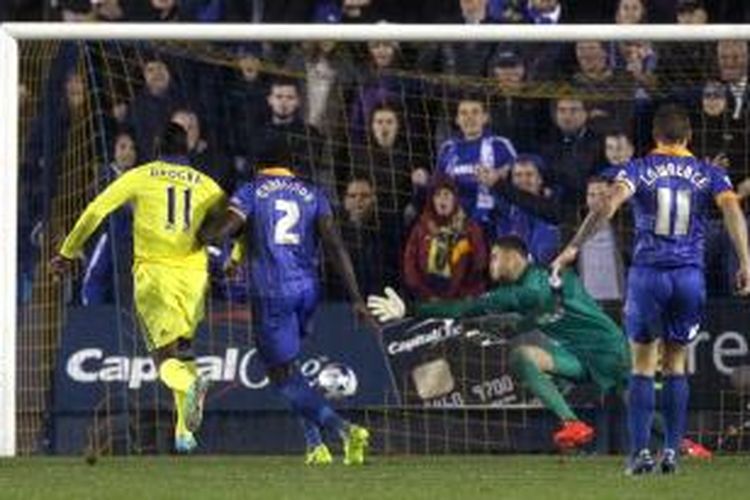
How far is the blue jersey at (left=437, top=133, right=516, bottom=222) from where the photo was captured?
19.1 m

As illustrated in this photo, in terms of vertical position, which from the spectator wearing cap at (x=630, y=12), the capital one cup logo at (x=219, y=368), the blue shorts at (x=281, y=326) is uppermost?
the spectator wearing cap at (x=630, y=12)

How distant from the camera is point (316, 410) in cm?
1816

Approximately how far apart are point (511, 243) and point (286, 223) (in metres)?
1.69

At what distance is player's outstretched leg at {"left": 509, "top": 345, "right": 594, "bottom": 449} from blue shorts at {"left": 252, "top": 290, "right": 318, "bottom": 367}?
1505 mm

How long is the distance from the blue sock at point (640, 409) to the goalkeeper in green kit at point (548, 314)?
2.85m

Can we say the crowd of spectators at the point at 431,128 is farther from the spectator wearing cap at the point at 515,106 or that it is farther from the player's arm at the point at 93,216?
the player's arm at the point at 93,216

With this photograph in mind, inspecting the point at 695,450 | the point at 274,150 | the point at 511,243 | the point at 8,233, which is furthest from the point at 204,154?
the point at 695,450

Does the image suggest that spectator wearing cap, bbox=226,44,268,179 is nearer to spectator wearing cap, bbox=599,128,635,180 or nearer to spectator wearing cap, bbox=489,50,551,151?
spectator wearing cap, bbox=489,50,551,151

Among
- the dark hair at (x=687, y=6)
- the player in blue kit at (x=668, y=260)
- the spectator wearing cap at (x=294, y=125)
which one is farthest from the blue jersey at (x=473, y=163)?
the player in blue kit at (x=668, y=260)

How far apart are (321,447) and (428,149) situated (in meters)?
2.41

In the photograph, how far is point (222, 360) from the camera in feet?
63.5

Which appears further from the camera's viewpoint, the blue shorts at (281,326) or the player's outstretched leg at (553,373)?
the player's outstretched leg at (553,373)

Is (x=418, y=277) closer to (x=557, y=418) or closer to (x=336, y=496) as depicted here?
(x=557, y=418)

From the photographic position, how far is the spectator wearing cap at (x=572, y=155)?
19.3 metres
